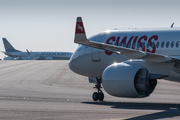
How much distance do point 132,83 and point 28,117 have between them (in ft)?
14.4

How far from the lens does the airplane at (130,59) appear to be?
14516mm

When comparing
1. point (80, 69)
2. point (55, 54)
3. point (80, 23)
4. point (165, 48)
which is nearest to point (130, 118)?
point (80, 23)

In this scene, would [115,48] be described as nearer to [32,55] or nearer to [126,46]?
[126,46]

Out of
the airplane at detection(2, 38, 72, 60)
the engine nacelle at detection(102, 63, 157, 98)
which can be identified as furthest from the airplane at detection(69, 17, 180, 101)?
the airplane at detection(2, 38, 72, 60)

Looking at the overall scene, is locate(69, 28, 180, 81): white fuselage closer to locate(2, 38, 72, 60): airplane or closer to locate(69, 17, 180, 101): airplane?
locate(69, 17, 180, 101): airplane

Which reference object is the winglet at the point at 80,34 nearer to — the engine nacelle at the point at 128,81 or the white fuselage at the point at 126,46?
the engine nacelle at the point at 128,81

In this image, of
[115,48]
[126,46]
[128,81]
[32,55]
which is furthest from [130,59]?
[32,55]

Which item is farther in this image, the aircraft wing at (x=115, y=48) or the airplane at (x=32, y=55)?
the airplane at (x=32, y=55)

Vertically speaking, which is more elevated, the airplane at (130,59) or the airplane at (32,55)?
the airplane at (130,59)

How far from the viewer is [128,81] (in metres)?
15.6

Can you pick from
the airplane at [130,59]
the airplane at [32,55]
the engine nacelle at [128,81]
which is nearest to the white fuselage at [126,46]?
the airplane at [130,59]

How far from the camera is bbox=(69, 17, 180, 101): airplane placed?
47.6ft

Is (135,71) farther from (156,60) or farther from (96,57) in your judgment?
(96,57)

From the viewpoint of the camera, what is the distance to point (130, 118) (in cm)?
1384
